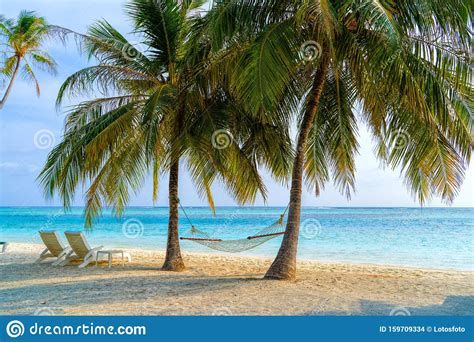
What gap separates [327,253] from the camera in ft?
60.2

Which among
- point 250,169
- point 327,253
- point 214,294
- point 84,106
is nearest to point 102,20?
point 84,106

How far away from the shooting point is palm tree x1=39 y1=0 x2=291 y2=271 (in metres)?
7.79

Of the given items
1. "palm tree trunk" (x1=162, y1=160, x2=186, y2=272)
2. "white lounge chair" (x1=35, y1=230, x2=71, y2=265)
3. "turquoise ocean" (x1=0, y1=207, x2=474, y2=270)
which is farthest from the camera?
"turquoise ocean" (x1=0, y1=207, x2=474, y2=270)

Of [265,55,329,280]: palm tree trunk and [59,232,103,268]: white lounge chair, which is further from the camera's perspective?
[59,232,103,268]: white lounge chair

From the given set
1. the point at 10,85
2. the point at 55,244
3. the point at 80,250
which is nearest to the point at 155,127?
the point at 80,250

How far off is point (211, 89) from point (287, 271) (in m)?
3.12

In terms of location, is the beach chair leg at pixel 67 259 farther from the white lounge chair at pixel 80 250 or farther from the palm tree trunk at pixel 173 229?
the palm tree trunk at pixel 173 229

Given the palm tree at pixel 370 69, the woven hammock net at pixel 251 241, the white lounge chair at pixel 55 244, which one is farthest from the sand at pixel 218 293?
the palm tree at pixel 370 69

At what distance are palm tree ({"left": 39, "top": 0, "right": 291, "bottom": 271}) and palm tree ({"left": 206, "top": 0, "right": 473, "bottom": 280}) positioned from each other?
0.87 metres

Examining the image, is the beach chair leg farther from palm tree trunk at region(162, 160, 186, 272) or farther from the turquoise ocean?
palm tree trunk at region(162, 160, 186, 272)

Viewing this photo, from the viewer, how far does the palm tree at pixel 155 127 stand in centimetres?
779

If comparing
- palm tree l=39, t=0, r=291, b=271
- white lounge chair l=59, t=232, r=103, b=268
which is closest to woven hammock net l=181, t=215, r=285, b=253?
palm tree l=39, t=0, r=291, b=271

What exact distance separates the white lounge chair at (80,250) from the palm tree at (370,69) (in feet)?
12.6

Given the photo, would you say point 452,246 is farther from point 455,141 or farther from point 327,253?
point 455,141
